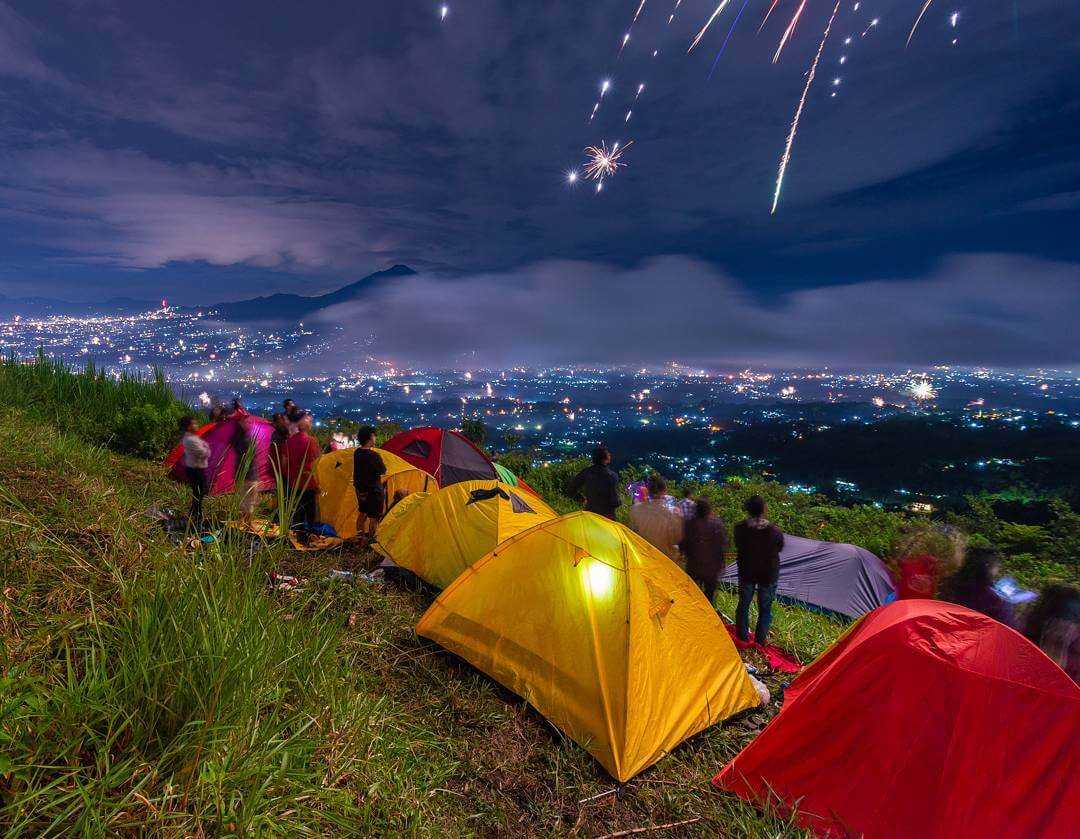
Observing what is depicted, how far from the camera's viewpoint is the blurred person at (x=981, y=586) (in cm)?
446

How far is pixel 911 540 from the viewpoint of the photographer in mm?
5629

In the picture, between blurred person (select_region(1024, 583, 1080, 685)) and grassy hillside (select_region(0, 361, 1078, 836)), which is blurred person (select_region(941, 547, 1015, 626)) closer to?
blurred person (select_region(1024, 583, 1080, 685))

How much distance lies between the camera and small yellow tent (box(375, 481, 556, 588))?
6059mm

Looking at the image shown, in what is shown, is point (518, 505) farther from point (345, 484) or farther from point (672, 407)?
point (672, 407)

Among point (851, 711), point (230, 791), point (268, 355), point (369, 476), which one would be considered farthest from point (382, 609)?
point (268, 355)

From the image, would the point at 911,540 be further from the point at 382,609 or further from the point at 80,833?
the point at 80,833

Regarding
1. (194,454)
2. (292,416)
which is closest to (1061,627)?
(292,416)

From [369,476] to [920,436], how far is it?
50.1m

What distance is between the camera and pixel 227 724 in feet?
6.82

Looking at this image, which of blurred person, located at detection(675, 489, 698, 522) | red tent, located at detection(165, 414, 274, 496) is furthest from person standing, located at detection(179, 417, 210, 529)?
blurred person, located at detection(675, 489, 698, 522)

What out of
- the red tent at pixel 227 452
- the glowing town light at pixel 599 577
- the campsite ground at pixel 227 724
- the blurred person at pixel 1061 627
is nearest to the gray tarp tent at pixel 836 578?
the blurred person at pixel 1061 627

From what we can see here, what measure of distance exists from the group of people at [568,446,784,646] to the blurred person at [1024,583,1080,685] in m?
2.27

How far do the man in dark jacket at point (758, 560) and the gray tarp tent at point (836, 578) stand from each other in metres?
3.08

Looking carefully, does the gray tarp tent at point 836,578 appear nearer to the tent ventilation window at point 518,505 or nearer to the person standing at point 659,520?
the person standing at point 659,520
